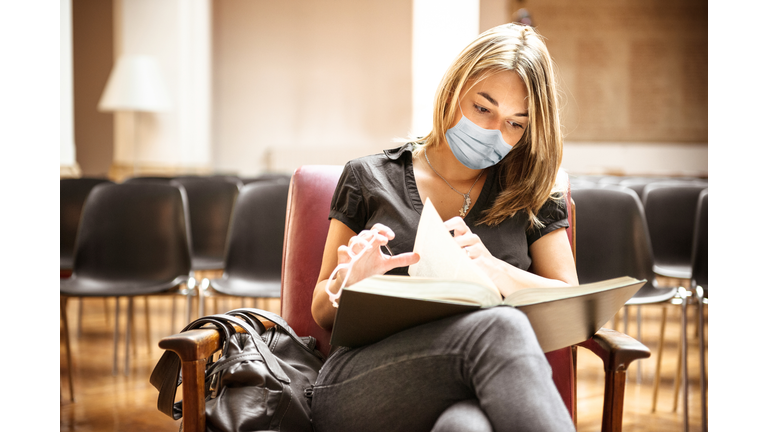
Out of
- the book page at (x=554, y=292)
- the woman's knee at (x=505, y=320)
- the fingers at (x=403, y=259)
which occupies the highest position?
the fingers at (x=403, y=259)

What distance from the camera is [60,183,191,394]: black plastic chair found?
8.40 feet

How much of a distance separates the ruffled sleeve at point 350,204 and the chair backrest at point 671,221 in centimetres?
211

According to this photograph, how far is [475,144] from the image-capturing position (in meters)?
1.34

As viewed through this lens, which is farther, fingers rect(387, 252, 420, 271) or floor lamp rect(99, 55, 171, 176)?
floor lamp rect(99, 55, 171, 176)

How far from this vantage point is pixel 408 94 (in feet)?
26.6

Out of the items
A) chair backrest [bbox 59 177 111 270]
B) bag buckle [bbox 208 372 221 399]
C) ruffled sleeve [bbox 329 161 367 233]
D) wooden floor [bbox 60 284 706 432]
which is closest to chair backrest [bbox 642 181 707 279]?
wooden floor [bbox 60 284 706 432]

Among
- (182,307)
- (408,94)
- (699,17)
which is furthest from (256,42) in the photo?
(699,17)

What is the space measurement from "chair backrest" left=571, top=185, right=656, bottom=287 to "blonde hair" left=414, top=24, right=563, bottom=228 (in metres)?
1.00

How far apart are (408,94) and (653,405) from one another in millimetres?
6224

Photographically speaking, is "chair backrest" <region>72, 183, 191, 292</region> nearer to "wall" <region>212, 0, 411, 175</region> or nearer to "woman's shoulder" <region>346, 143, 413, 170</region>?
"woman's shoulder" <region>346, 143, 413, 170</region>

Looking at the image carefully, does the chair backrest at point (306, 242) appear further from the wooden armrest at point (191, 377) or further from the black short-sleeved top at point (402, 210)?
the wooden armrest at point (191, 377)

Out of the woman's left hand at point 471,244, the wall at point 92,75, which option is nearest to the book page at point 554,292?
the woman's left hand at point 471,244

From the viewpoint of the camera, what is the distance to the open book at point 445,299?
924mm

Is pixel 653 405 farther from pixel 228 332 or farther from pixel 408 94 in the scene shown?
pixel 408 94
